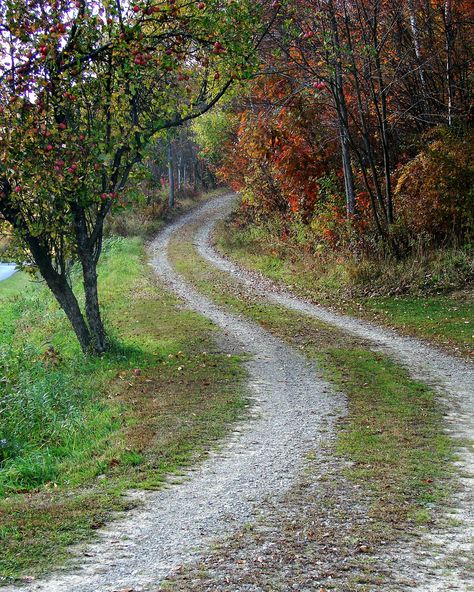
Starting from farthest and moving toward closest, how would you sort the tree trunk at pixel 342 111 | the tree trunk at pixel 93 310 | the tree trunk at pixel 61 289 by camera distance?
the tree trunk at pixel 342 111, the tree trunk at pixel 93 310, the tree trunk at pixel 61 289

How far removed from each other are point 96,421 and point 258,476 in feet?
10.5

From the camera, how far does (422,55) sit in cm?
1814

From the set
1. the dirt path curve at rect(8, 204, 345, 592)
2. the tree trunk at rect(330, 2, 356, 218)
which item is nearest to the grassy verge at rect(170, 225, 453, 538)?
the dirt path curve at rect(8, 204, 345, 592)

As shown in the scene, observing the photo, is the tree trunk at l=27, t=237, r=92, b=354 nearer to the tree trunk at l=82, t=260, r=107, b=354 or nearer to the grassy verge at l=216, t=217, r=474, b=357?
the tree trunk at l=82, t=260, r=107, b=354

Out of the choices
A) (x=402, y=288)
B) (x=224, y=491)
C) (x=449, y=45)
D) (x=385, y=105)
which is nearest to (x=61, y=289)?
(x=224, y=491)

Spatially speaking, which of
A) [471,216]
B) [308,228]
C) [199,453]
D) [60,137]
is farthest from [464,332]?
[308,228]

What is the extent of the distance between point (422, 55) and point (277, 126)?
4893 millimetres

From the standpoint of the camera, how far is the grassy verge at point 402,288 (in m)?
13.0

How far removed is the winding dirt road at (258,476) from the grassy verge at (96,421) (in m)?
0.31

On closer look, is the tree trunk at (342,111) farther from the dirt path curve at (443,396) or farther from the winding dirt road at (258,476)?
the winding dirt road at (258,476)

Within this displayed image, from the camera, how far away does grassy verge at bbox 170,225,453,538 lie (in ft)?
18.0

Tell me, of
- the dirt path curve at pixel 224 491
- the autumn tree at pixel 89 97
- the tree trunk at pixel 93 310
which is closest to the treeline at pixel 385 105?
the autumn tree at pixel 89 97

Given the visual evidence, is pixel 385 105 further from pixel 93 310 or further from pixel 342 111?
pixel 93 310

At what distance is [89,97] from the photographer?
10.6 meters
